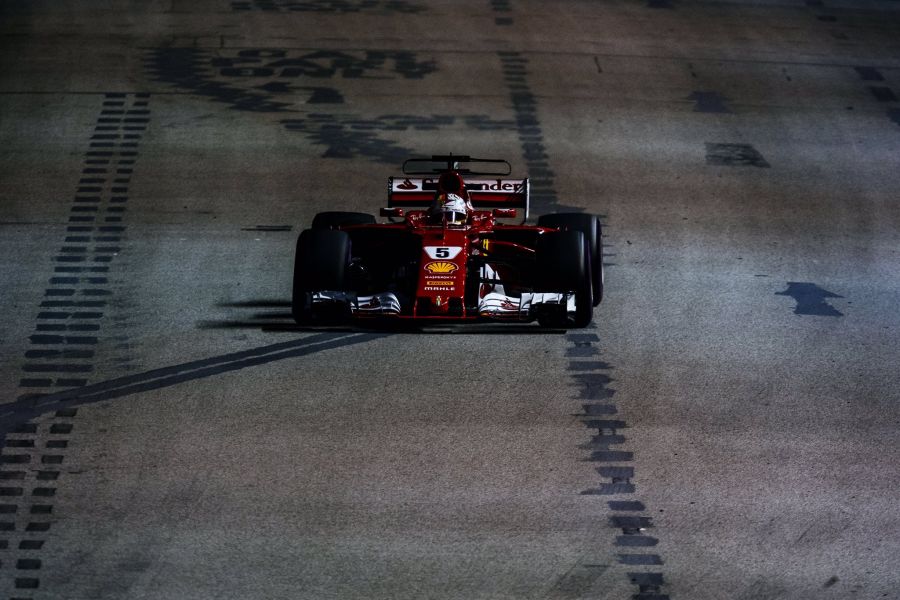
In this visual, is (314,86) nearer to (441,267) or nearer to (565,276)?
(441,267)

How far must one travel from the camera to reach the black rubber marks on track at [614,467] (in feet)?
34.1

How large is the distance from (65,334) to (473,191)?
394cm

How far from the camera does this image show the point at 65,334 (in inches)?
539

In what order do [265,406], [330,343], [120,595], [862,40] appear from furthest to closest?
[862,40]
[330,343]
[265,406]
[120,595]

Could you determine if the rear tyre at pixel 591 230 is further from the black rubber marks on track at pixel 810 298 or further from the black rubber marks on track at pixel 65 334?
the black rubber marks on track at pixel 65 334

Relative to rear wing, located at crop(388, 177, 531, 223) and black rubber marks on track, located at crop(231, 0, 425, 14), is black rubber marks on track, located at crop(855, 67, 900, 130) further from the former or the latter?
rear wing, located at crop(388, 177, 531, 223)

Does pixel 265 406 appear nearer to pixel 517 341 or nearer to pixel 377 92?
pixel 517 341

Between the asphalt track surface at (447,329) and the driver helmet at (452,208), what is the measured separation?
1.08 meters

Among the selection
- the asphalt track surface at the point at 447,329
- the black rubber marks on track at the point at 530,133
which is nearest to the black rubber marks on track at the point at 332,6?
the asphalt track surface at the point at 447,329

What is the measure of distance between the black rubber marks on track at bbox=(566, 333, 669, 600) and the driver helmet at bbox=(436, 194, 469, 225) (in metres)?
1.45

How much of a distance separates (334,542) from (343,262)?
3.22m

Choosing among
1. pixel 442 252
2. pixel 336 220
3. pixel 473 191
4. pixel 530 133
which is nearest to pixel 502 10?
pixel 530 133

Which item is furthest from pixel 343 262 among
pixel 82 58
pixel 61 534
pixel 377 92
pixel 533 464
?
pixel 82 58

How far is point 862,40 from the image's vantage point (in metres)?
22.0
